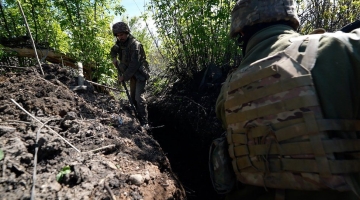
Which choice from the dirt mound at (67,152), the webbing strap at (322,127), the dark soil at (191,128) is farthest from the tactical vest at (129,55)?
the webbing strap at (322,127)

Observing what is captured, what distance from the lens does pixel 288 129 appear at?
55.3 inches

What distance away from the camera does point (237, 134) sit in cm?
169

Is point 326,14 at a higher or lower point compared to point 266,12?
higher

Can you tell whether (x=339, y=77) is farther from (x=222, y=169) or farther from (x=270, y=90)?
(x=222, y=169)

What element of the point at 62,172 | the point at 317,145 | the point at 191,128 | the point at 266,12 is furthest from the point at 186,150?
the point at 317,145

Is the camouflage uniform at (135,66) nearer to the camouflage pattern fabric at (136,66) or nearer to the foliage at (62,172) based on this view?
the camouflage pattern fabric at (136,66)

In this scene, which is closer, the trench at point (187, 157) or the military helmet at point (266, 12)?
the military helmet at point (266, 12)

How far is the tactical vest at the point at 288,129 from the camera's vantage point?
1.30 meters

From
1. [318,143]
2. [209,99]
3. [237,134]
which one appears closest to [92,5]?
[209,99]

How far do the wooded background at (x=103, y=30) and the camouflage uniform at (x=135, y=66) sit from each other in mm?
1207

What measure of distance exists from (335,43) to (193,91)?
5.03m

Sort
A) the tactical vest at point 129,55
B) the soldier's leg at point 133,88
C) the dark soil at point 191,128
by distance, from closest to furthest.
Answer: the dark soil at point 191,128 → the tactical vest at point 129,55 → the soldier's leg at point 133,88

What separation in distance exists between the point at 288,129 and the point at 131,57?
14.4 ft

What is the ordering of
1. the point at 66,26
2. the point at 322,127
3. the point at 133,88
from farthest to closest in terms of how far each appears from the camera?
the point at 66,26 → the point at 133,88 → the point at 322,127
